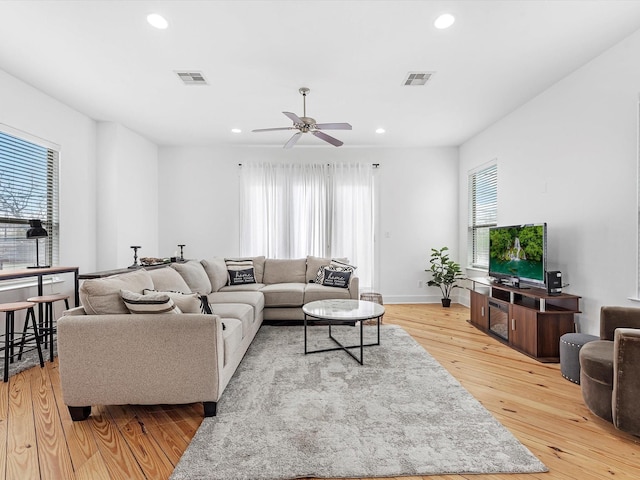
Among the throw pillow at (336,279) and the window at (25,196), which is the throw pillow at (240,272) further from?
the window at (25,196)

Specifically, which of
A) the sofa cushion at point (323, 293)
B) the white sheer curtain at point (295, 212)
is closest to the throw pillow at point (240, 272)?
the white sheer curtain at point (295, 212)

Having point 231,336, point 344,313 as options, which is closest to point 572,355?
point 344,313

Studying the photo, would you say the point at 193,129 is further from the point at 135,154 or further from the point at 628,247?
the point at 628,247

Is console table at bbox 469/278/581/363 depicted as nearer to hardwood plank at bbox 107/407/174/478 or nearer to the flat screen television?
the flat screen television

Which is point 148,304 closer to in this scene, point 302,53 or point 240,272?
point 302,53

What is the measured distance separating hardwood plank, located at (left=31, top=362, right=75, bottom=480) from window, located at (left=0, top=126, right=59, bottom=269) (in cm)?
158

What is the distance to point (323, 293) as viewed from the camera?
4.47 meters

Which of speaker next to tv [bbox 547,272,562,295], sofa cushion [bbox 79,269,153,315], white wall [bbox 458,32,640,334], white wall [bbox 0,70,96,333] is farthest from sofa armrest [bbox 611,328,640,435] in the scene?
white wall [bbox 0,70,96,333]

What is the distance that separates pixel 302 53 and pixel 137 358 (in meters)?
2.76

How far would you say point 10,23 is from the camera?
2.50 m

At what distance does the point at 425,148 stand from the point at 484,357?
4.00 metres

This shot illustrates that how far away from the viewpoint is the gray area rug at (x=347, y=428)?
1649 millimetres

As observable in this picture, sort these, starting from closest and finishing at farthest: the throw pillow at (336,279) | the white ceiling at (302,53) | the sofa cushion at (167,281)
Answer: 1. the white ceiling at (302,53)
2. the sofa cushion at (167,281)
3. the throw pillow at (336,279)

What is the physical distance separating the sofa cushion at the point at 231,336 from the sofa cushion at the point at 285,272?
2211 millimetres
